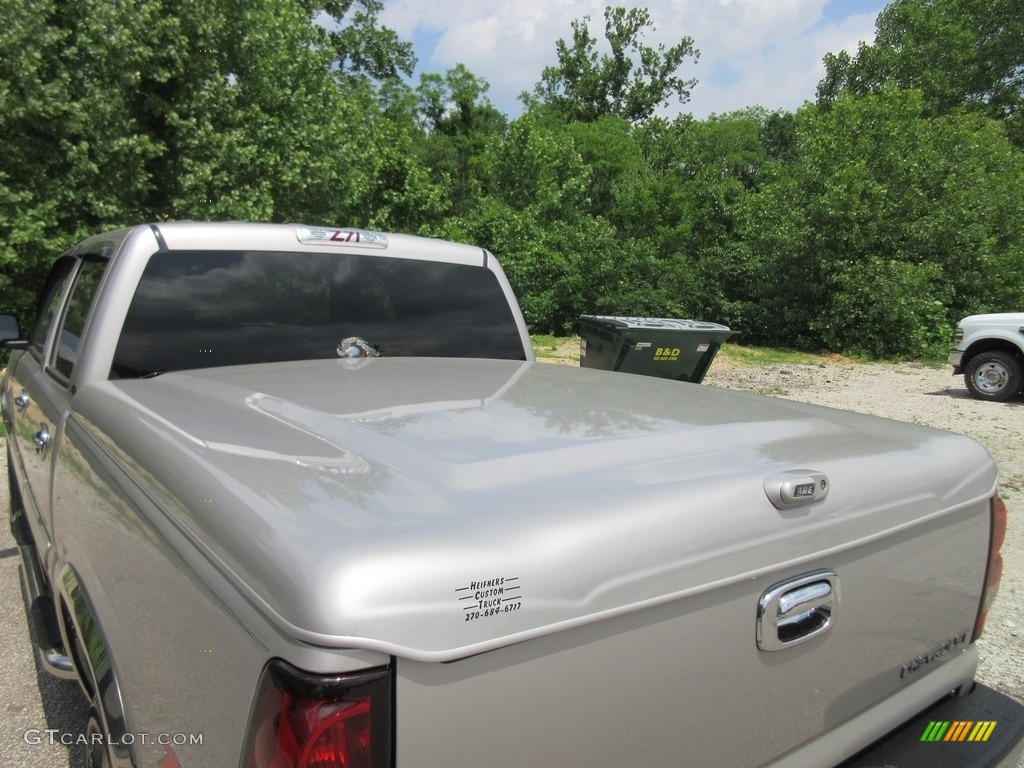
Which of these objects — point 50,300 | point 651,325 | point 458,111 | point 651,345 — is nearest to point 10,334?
point 50,300

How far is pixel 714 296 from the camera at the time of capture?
72.8 feet

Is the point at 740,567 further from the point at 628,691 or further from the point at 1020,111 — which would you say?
the point at 1020,111

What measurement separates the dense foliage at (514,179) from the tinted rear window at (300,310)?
11138mm

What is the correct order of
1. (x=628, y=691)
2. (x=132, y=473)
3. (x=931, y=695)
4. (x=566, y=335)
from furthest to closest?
(x=566, y=335) → (x=931, y=695) → (x=132, y=473) → (x=628, y=691)

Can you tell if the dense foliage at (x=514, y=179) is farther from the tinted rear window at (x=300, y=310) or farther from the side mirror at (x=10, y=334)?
the tinted rear window at (x=300, y=310)

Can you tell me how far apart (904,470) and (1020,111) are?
4393 centimetres

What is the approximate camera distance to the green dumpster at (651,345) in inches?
386

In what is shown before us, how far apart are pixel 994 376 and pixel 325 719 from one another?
44.9ft

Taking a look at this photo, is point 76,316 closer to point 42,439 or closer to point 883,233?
point 42,439

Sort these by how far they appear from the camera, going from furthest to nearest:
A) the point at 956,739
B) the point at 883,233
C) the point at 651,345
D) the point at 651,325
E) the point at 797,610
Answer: the point at 883,233, the point at 651,325, the point at 651,345, the point at 956,739, the point at 797,610

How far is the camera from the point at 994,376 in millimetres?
12391

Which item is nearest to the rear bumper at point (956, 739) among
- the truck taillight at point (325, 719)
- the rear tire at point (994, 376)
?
the truck taillight at point (325, 719)

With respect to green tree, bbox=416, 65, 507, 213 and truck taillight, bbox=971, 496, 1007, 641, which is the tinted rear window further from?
green tree, bbox=416, 65, 507, 213

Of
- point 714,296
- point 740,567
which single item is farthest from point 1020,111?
point 740,567
